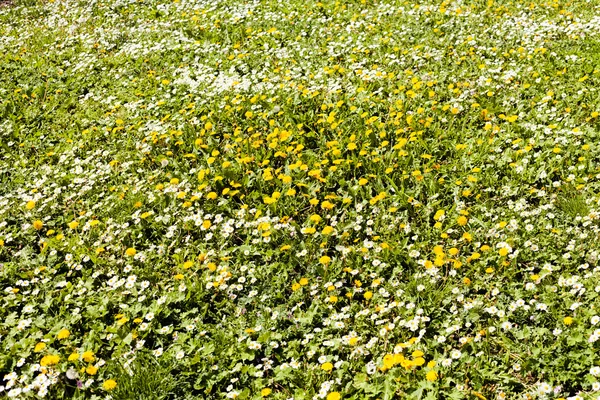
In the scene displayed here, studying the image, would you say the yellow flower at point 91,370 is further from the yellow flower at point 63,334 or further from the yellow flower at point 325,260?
the yellow flower at point 325,260

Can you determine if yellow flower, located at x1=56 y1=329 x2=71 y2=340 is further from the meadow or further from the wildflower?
the wildflower

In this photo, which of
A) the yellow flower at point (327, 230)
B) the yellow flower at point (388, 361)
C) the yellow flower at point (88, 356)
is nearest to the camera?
the yellow flower at point (388, 361)

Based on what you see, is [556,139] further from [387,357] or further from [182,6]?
[182,6]

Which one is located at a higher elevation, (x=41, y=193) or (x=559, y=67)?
(x=559, y=67)

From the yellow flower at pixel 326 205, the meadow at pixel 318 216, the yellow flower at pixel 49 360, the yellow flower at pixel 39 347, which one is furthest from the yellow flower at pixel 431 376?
the yellow flower at pixel 39 347

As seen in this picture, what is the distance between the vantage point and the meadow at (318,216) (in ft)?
10.9

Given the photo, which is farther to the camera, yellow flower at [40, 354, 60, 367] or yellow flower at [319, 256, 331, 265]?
yellow flower at [319, 256, 331, 265]

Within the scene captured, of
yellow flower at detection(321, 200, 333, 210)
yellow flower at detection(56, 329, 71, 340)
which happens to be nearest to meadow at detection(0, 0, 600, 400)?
yellow flower at detection(56, 329, 71, 340)

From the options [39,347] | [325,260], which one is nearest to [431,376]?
[325,260]

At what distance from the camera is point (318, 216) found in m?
4.30

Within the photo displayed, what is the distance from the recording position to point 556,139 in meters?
4.78

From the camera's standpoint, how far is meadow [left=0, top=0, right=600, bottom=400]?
3.33 m

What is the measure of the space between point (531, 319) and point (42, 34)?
8964 millimetres

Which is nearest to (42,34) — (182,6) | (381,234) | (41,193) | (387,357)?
(182,6)
